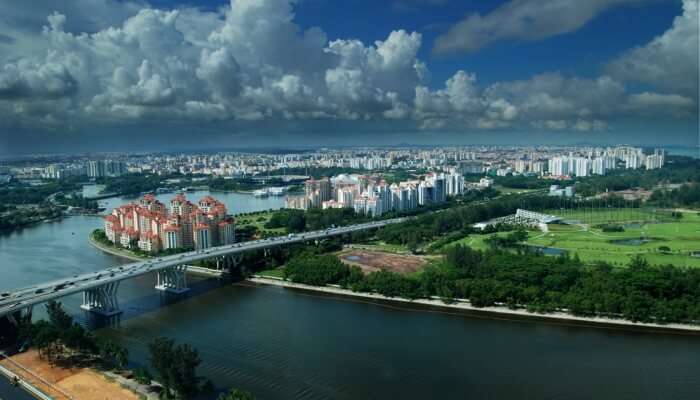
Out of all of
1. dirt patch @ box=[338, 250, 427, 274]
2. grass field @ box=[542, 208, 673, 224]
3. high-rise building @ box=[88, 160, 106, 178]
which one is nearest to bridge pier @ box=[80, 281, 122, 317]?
dirt patch @ box=[338, 250, 427, 274]

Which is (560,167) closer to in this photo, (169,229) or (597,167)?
(597,167)

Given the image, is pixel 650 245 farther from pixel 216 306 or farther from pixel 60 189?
pixel 60 189

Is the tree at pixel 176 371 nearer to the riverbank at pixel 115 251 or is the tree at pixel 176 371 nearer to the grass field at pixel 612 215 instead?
the riverbank at pixel 115 251

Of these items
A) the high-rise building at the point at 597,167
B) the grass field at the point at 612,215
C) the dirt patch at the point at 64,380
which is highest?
the high-rise building at the point at 597,167

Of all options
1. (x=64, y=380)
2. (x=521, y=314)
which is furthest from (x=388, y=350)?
(x=64, y=380)

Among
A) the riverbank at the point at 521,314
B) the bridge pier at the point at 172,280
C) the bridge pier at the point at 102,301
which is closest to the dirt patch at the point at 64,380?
the bridge pier at the point at 102,301

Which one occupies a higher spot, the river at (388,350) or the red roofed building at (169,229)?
the red roofed building at (169,229)

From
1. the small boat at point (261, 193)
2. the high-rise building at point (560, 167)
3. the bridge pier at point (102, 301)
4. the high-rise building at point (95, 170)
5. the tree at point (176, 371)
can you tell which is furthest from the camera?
the high-rise building at point (95, 170)
